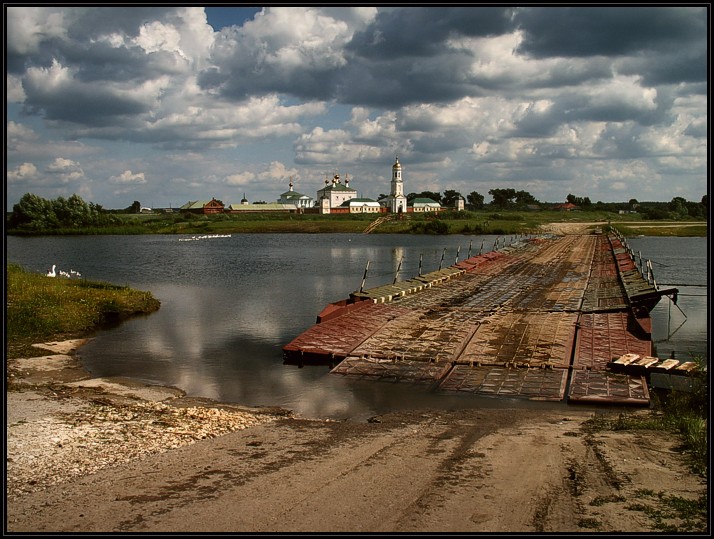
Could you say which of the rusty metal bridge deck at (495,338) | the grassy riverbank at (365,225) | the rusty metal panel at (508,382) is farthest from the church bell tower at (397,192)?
the rusty metal panel at (508,382)

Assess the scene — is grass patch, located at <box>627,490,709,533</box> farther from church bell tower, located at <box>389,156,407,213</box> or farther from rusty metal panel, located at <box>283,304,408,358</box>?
church bell tower, located at <box>389,156,407,213</box>

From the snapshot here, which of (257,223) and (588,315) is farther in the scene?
(257,223)

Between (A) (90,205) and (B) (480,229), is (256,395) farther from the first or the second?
(A) (90,205)

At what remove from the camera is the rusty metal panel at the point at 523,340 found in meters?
22.8

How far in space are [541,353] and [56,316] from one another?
22.9m

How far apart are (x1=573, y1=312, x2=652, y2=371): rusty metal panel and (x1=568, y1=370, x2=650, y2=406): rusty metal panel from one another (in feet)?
2.74

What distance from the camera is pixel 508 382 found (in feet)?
66.6

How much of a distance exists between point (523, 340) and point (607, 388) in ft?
21.5

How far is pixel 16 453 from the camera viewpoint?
13.0 metres

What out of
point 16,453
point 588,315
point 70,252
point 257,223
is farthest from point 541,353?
point 257,223

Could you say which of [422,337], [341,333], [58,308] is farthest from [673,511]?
[58,308]

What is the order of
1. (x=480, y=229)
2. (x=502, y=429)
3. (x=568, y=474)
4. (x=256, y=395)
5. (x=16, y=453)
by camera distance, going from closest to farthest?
(x=568, y=474) < (x=16, y=453) < (x=502, y=429) < (x=256, y=395) < (x=480, y=229)

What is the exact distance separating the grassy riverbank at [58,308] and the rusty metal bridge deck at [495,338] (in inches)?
464

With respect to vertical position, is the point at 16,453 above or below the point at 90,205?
below
